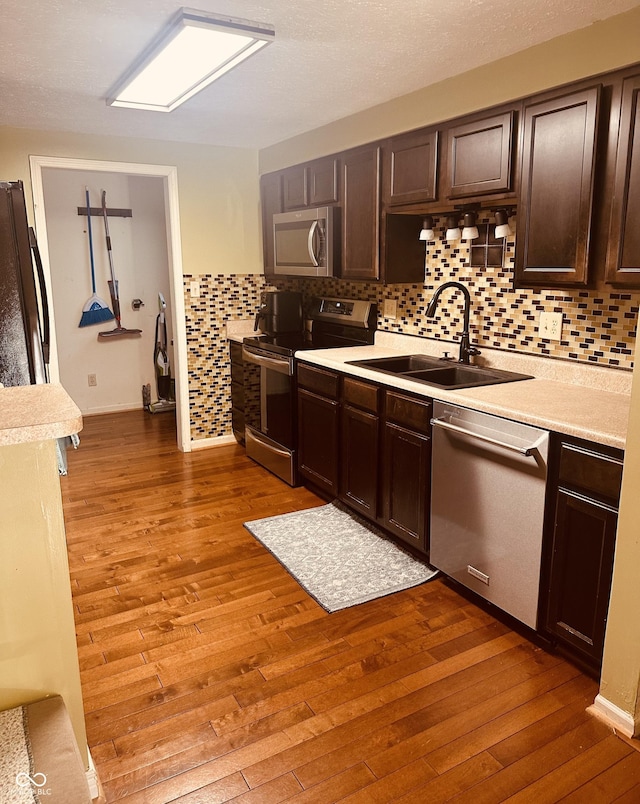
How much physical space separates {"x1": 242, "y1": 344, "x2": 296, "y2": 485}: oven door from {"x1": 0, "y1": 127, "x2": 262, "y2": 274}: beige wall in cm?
83

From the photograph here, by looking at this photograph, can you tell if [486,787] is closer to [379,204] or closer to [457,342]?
[457,342]

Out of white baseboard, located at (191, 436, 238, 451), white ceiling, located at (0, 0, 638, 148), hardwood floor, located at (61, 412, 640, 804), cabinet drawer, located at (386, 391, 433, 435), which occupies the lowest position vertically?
hardwood floor, located at (61, 412, 640, 804)

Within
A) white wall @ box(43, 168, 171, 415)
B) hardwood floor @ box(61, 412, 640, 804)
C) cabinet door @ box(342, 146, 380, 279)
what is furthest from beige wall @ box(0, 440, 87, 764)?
white wall @ box(43, 168, 171, 415)

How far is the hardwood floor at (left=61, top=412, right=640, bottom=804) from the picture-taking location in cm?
175

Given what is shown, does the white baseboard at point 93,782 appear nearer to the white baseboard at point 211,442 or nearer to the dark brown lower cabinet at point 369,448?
the dark brown lower cabinet at point 369,448

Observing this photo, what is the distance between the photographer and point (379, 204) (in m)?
3.39

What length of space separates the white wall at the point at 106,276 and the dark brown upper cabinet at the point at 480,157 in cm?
373

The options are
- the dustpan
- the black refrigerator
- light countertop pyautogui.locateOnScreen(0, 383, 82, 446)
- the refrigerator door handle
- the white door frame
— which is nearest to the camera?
light countertop pyautogui.locateOnScreen(0, 383, 82, 446)

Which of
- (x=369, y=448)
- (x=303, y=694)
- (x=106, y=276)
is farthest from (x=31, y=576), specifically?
(x=106, y=276)

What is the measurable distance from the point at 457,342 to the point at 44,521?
250 centimetres

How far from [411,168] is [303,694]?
2459 millimetres

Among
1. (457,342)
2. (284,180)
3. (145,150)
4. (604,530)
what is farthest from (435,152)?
(145,150)

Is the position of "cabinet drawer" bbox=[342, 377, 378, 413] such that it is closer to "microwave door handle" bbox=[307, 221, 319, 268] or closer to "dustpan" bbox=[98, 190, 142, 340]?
"microwave door handle" bbox=[307, 221, 319, 268]

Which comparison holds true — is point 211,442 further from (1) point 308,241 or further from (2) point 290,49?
(2) point 290,49
